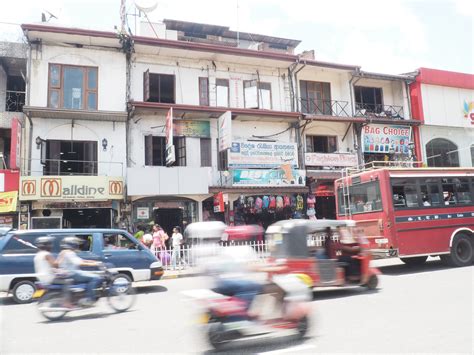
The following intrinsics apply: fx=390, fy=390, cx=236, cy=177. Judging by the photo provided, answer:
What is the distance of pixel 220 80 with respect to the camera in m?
20.1

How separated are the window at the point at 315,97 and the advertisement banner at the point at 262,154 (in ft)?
10.4

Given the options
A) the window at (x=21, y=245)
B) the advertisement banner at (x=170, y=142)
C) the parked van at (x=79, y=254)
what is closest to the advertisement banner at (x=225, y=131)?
the advertisement banner at (x=170, y=142)

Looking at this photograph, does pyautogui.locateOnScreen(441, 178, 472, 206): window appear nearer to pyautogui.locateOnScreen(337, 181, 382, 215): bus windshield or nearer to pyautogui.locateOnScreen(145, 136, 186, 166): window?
pyautogui.locateOnScreen(337, 181, 382, 215): bus windshield

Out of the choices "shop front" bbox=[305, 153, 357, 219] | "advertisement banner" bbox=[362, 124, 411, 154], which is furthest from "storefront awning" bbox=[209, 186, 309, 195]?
"advertisement banner" bbox=[362, 124, 411, 154]

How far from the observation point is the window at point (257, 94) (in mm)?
20062

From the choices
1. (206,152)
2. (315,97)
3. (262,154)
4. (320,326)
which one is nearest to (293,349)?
(320,326)

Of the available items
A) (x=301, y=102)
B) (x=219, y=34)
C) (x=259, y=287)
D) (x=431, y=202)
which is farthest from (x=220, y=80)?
(x=259, y=287)

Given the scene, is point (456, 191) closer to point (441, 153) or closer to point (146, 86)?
point (441, 153)

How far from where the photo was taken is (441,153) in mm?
23328

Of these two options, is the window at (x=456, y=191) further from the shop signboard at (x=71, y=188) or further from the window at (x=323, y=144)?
the shop signboard at (x=71, y=188)

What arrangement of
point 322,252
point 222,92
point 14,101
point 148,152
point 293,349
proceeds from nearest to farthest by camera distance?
1. point 293,349
2. point 322,252
3. point 148,152
4. point 14,101
5. point 222,92

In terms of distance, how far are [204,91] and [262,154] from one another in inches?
173

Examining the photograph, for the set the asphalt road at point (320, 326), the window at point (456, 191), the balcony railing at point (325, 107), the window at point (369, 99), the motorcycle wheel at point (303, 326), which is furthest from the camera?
the window at point (369, 99)

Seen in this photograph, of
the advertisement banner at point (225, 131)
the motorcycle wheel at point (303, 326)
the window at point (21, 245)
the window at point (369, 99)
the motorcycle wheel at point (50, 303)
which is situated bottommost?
the motorcycle wheel at point (303, 326)
